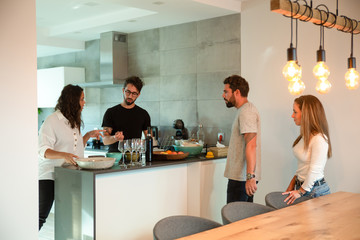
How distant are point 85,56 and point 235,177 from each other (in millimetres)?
3872

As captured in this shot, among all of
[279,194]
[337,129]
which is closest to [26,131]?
[279,194]

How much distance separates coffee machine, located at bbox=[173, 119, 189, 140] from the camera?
5.12 meters

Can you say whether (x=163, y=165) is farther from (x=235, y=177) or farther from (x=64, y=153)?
(x=64, y=153)

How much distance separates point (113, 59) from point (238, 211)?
362 centimetres

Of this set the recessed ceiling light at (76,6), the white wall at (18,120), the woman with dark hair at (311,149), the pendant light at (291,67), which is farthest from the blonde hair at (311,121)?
the recessed ceiling light at (76,6)

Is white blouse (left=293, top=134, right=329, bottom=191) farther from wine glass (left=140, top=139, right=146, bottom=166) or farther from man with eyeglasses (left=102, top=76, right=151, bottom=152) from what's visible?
man with eyeglasses (left=102, top=76, right=151, bottom=152)

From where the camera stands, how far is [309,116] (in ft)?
10.6

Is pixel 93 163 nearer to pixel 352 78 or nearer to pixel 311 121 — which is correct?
pixel 311 121

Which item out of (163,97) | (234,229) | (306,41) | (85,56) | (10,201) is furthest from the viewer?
(85,56)

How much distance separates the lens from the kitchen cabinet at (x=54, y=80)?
647 centimetres

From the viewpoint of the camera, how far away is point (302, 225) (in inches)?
89.0

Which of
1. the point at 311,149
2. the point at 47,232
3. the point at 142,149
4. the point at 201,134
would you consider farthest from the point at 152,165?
the point at 47,232

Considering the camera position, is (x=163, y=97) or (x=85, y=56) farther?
(x=85, y=56)

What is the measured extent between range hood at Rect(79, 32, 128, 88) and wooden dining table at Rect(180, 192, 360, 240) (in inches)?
143
